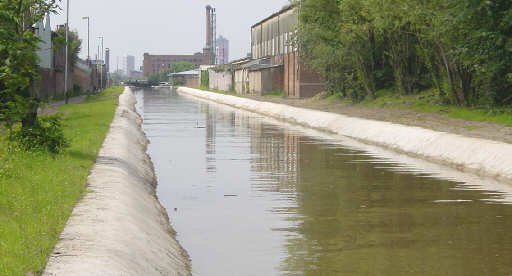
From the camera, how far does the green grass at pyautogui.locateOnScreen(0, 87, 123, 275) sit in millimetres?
8359

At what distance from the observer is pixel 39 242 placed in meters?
9.00

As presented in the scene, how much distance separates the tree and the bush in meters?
0.27

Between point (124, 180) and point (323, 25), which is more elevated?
point (323, 25)

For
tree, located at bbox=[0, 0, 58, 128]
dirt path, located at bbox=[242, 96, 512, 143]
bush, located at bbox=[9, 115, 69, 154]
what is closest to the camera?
tree, located at bbox=[0, 0, 58, 128]

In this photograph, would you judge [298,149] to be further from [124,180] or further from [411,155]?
[124,180]

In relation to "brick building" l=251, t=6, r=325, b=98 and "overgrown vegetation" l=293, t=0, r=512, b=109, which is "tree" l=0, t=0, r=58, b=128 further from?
"brick building" l=251, t=6, r=325, b=98

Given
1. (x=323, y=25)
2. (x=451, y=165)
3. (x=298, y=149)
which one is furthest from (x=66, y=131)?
(x=323, y=25)

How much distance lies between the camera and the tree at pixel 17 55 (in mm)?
16922

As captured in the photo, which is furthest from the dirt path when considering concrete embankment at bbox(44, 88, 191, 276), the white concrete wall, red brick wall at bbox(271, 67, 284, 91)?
the white concrete wall

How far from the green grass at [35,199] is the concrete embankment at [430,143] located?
9.35 metres

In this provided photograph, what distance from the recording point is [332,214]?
14.4 m

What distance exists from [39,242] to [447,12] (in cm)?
2811

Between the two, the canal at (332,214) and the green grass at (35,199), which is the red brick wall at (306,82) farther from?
the green grass at (35,199)

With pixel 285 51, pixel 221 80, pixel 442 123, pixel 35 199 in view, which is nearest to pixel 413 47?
pixel 442 123
